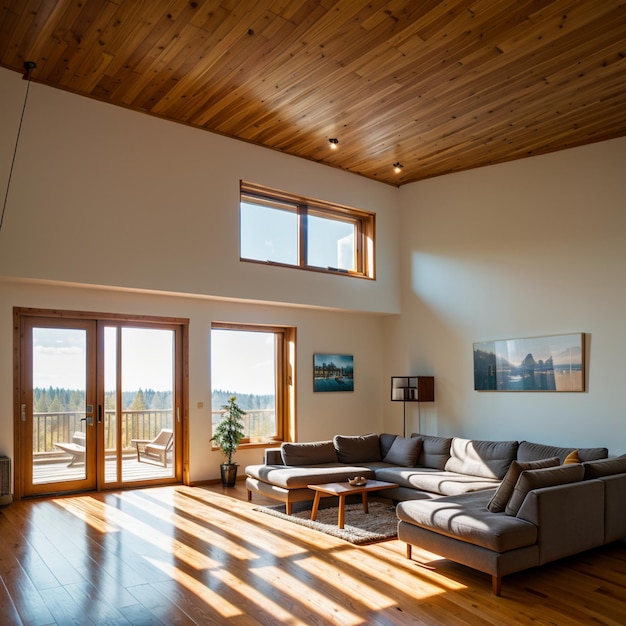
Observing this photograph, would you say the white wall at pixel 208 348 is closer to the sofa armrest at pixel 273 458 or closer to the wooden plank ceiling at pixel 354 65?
the sofa armrest at pixel 273 458

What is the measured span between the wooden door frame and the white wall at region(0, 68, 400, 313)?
0.67m

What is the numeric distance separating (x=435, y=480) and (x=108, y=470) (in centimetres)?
403

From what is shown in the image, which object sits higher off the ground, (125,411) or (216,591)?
(125,411)

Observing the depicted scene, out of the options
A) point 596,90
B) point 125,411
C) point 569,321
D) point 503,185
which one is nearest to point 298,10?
point 596,90

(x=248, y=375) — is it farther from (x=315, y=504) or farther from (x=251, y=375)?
(x=315, y=504)

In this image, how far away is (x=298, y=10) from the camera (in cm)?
498

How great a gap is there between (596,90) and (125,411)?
21.2 feet

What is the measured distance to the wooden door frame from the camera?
272 inches

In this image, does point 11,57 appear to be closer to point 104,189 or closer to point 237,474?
point 104,189

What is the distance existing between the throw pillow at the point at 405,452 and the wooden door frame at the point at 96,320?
2717 mm

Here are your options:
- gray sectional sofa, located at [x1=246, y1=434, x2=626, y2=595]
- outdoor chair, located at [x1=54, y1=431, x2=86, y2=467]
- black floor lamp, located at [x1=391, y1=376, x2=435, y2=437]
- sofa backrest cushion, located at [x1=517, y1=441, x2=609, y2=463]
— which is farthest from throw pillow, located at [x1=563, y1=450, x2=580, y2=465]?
outdoor chair, located at [x1=54, y1=431, x2=86, y2=467]

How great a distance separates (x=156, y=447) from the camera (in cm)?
802

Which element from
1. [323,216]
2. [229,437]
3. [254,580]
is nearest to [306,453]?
[229,437]

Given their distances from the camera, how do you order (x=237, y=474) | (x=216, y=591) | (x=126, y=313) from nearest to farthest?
(x=216, y=591) < (x=126, y=313) < (x=237, y=474)
